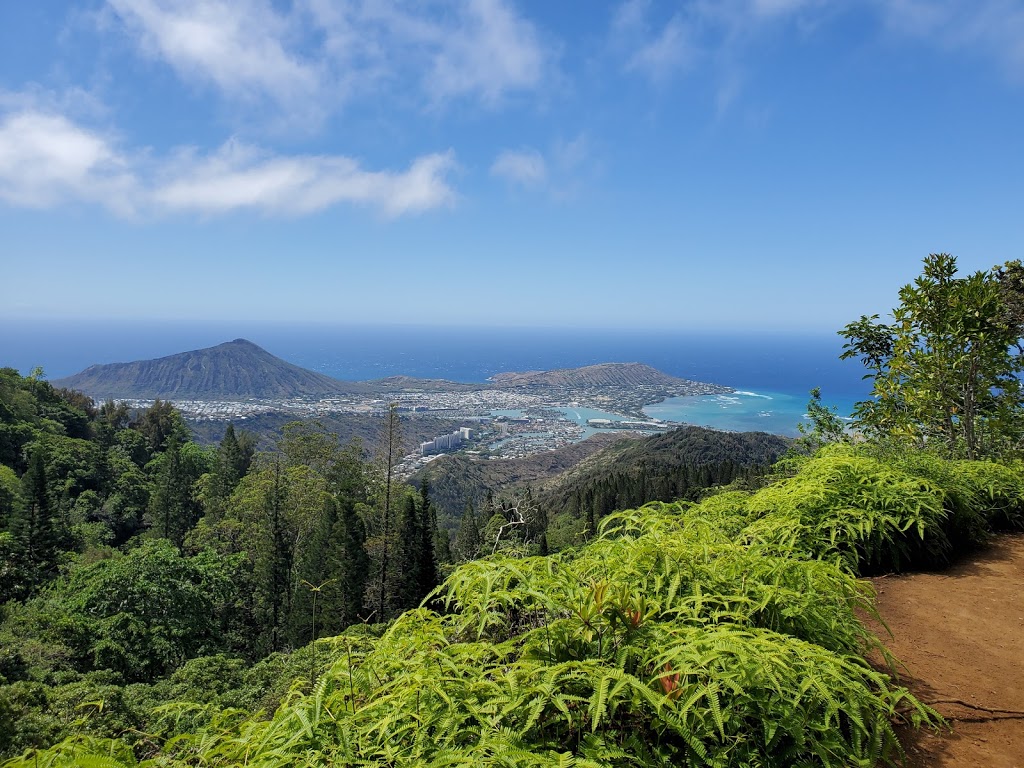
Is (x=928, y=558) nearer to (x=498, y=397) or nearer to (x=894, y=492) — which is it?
(x=894, y=492)

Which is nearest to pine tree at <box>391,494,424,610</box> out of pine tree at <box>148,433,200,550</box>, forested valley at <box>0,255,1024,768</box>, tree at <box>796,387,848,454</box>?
forested valley at <box>0,255,1024,768</box>

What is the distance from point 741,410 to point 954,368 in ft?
460

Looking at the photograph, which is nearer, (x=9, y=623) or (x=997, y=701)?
(x=997, y=701)

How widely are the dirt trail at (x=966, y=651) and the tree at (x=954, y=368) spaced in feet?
8.97

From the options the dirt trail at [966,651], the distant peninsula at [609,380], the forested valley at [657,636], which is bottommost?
the distant peninsula at [609,380]

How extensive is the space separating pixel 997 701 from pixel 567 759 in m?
2.13

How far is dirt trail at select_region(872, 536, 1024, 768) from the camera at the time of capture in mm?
1932

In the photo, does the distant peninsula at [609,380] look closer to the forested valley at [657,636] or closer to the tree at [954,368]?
the forested valley at [657,636]

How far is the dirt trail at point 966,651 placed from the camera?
1.93 metres

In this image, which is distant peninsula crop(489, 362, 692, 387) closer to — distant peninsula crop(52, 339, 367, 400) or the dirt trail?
distant peninsula crop(52, 339, 367, 400)

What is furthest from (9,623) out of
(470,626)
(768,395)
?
(768,395)

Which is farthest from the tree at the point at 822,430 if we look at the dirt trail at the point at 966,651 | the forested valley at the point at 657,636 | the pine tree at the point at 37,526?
the pine tree at the point at 37,526

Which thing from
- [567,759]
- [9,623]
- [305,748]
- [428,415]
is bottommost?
[428,415]

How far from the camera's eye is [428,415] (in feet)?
435
